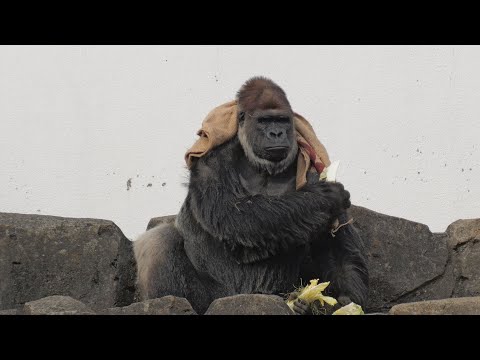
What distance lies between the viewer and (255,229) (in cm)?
664

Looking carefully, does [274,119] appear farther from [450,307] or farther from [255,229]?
[450,307]

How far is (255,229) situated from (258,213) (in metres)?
0.10

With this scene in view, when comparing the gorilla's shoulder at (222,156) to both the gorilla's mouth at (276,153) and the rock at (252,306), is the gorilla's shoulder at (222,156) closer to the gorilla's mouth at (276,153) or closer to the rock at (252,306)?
the gorilla's mouth at (276,153)

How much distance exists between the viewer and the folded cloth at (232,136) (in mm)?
6898

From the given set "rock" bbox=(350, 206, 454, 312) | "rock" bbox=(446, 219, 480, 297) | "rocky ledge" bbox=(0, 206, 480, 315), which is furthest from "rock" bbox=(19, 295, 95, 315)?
"rock" bbox=(446, 219, 480, 297)

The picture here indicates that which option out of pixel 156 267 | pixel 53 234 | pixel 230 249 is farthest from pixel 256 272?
pixel 53 234

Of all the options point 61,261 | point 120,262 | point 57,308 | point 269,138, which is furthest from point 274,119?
point 57,308

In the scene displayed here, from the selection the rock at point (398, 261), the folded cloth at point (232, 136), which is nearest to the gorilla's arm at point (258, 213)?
the folded cloth at point (232, 136)

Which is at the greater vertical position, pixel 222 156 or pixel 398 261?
pixel 222 156

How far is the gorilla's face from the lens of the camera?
6840mm

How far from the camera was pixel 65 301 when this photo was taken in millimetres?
5203

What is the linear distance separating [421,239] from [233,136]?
1678 millimetres

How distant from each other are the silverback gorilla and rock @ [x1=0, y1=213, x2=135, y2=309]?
0.20m

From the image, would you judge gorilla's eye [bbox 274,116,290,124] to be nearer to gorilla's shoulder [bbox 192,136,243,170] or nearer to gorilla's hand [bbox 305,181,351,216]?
gorilla's shoulder [bbox 192,136,243,170]
